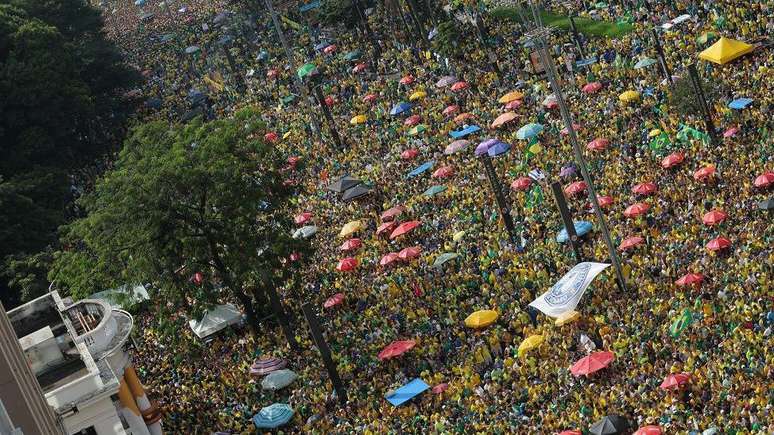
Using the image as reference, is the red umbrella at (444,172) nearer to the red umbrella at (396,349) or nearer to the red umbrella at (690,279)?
the red umbrella at (396,349)

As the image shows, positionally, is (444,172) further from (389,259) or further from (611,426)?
(611,426)

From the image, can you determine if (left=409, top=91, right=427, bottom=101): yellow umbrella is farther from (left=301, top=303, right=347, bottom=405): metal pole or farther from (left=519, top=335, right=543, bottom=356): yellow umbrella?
(left=519, top=335, right=543, bottom=356): yellow umbrella

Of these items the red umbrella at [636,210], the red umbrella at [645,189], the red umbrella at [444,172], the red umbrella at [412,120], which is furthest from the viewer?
the red umbrella at [412,120]

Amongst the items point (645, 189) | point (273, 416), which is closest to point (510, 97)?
point (645, 189)

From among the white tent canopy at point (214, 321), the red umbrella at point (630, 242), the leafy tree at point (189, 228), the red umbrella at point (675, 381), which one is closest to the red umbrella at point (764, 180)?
the red umbrella at point (630, 242)

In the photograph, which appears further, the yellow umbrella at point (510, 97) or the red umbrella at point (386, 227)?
the yellow umbrella at point (510, 97)

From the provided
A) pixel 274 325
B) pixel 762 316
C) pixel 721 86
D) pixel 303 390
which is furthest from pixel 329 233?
pixel 762 316

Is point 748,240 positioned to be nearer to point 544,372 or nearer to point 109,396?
point 544,372
